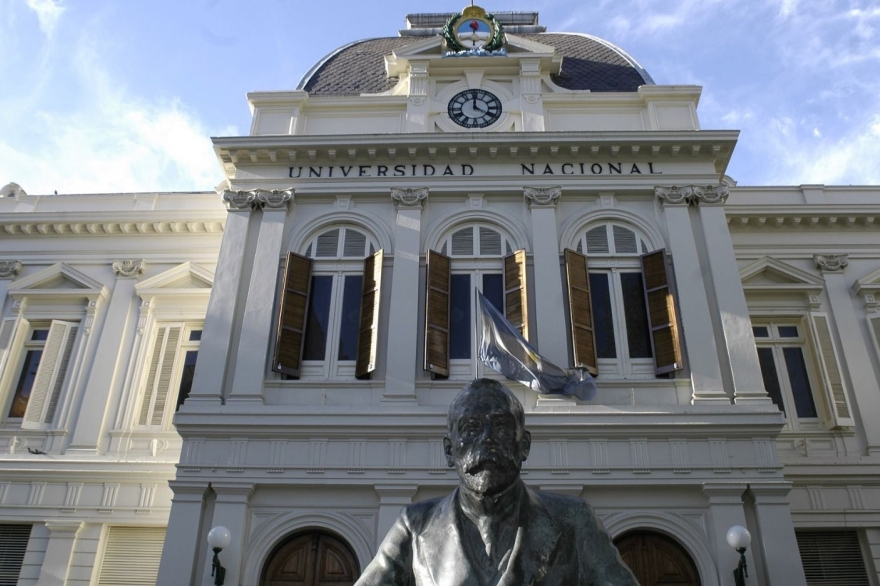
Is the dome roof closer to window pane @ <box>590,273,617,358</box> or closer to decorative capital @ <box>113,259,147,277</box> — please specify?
decorative capital @ <box>113,259,147,277</box>

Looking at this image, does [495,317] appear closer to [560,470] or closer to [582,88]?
[560,470]

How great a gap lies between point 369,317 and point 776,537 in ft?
22.8

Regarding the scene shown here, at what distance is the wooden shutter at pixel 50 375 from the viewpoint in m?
15.5

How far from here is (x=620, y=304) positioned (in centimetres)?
1375

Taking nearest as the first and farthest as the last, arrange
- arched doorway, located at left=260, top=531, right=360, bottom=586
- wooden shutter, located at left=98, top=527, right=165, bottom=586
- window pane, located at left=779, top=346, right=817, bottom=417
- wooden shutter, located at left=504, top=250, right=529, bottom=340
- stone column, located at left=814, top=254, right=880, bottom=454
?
arched doorway, located at left=260, top=531, right=360, bottom=586 → wooden shutter, located at left=504, top=250, right=529, bottom=340 → wooden shutter, located at left=98, top=527, right=165, bottom=586 → stone column, located at left=814, top=254, right=880, bottom=454 → window pane, located at left=779, top=346, right=817, bottom=417

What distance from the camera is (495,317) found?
12758mm

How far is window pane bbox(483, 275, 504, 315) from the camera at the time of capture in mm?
13906

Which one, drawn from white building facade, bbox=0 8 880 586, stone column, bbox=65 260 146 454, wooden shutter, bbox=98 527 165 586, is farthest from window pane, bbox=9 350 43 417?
wooden shutter, bbox=98 527 165 586

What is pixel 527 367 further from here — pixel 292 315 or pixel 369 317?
pixel 292 315

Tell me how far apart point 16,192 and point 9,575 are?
28.9 ft

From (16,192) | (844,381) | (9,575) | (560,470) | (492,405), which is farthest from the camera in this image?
(16,192)

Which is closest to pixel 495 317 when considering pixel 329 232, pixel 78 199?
pixel 329 232

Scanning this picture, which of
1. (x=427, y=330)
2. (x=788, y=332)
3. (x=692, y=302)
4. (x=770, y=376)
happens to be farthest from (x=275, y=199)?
(x=788, y=332)

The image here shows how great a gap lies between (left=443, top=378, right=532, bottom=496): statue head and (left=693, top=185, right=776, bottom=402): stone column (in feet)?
35.4
